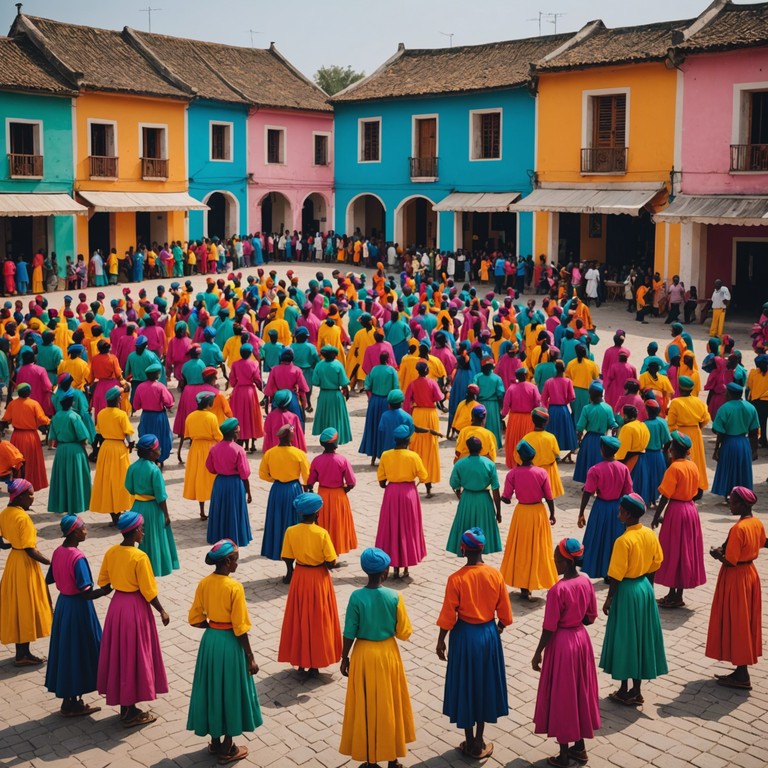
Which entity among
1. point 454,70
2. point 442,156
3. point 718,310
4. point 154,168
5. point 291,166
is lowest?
point 718,310

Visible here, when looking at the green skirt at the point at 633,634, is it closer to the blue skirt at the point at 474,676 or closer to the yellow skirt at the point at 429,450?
the blue skirt at the point at 474,676

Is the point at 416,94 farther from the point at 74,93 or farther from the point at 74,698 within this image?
the point at 74,698

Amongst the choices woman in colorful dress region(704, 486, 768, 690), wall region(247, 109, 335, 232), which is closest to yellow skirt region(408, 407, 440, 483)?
woman in colorful dress region(704, 486, 768, 690)

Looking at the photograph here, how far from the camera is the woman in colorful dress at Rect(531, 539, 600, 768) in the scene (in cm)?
674

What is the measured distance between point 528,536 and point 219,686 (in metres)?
3.51

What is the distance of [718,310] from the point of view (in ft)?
76.1

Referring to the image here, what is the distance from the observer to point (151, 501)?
377 inches

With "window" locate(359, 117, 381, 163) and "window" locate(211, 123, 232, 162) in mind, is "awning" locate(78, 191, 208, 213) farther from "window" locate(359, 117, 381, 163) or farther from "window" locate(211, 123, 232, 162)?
"window" locate(359, 117, 381, 163)

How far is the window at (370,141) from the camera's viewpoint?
118ft

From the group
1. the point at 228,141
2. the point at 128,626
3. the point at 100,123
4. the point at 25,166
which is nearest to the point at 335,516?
the point at 128,626

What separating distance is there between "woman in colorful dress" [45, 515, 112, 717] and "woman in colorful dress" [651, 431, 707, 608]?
4.81m

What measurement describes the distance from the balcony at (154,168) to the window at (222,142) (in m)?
2.86

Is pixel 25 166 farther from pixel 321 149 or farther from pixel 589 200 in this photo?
pixel 589 200

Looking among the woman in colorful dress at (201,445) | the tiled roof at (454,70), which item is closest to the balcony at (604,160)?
the tiled roof at (454,70)
